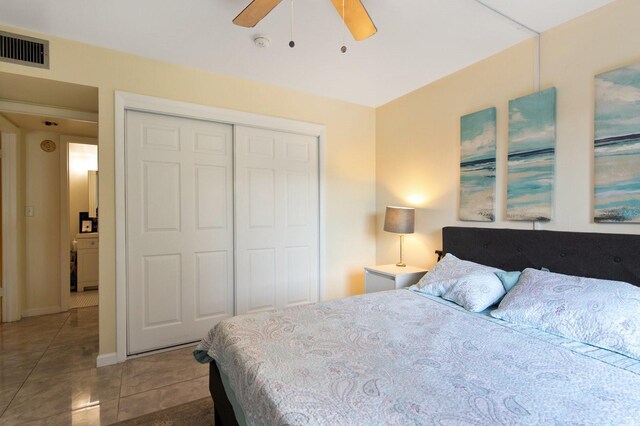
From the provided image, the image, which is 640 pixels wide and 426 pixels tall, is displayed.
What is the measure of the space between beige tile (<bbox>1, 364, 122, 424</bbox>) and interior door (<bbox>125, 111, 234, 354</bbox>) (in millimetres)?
341

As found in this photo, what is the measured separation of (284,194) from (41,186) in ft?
9.39

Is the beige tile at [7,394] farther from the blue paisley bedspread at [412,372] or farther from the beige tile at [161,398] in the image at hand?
the blue paisley bedspread at [412,372]

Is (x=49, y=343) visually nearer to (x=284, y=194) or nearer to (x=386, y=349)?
(x=284, y=194)

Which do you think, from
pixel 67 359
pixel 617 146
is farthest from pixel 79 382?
pixel 617 146

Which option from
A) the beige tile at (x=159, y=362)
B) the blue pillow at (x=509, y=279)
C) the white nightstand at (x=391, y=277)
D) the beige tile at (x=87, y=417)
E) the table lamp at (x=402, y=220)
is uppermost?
the table lamp at (x=402, y=220)

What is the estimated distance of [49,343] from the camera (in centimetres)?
279

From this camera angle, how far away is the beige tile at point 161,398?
1877 mm

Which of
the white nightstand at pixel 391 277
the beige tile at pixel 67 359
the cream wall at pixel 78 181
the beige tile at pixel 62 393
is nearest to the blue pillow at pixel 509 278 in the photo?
the white nightstand at pixel 391 277

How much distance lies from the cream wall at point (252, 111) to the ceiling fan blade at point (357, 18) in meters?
1.53

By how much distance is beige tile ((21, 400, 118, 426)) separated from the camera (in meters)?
1.76

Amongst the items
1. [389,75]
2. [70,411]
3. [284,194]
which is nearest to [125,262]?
[70,411]

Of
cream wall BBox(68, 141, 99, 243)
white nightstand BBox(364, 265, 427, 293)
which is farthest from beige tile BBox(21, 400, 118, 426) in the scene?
cream wall BBox(68, 141, 99, 243)

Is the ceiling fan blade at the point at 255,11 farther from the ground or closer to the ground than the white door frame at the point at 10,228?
farther from the ground

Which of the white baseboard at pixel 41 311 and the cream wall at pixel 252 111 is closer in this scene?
the cream wall at pixel 252 111
